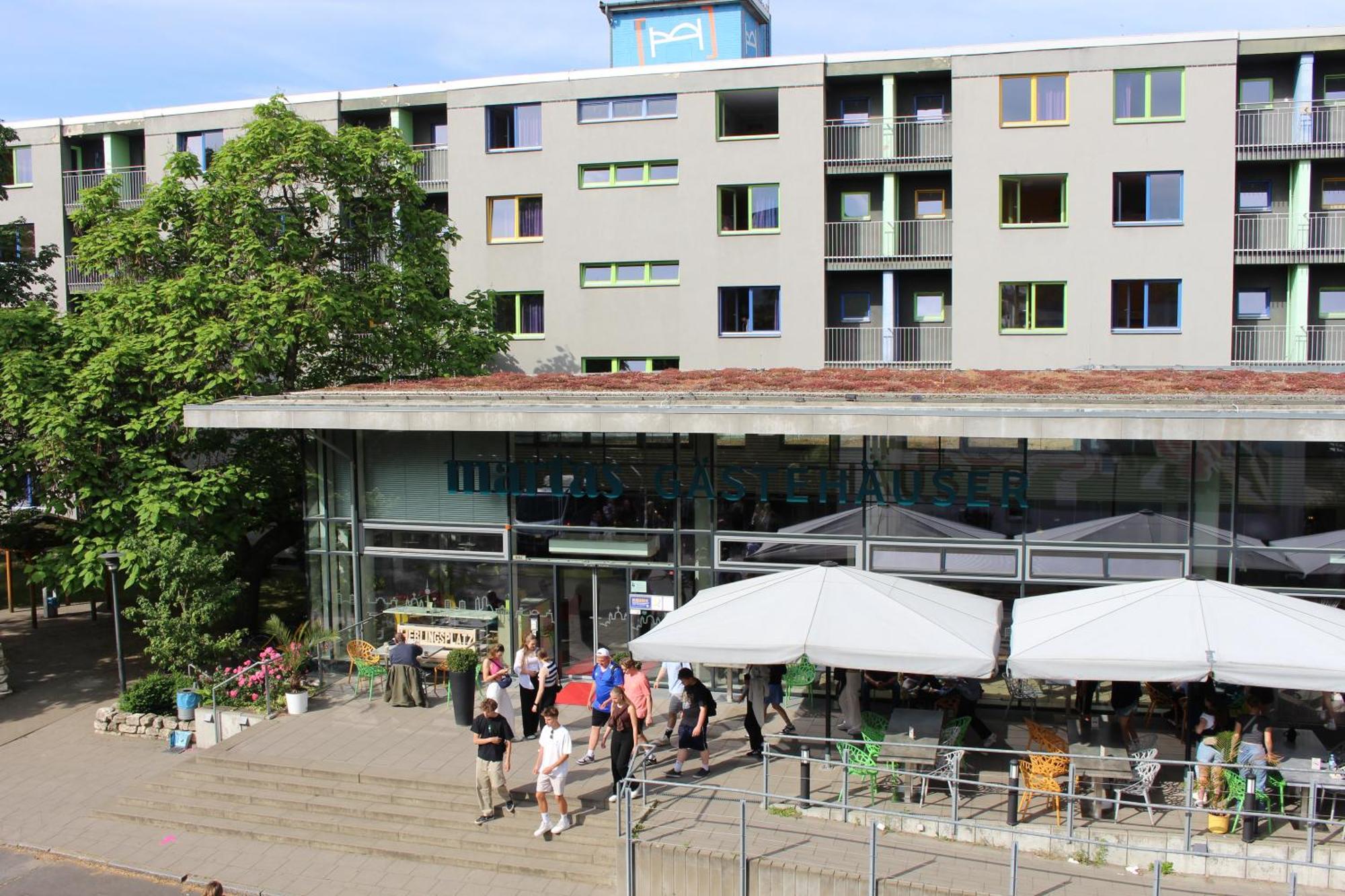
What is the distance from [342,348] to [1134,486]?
1529 centimetres

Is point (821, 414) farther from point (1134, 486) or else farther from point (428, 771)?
point (428, 771)

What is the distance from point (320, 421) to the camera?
1647 centimetres

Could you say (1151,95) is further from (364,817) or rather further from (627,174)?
(364,817)

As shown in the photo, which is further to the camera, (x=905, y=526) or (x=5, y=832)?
(x=905, y=526)

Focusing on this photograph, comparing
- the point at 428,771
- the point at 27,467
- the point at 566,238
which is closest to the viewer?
the point at 428,771

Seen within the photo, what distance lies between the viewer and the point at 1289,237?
2686 centimetres

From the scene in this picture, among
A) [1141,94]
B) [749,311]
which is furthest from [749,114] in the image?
[1141,94]

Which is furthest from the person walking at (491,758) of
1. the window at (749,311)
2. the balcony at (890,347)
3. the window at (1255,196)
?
the window at (1255,196)

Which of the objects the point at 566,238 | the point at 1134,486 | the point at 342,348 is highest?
the point at 566,238

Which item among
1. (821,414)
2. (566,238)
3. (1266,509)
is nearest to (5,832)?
(821,414)

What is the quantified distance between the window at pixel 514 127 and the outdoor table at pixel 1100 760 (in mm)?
23766

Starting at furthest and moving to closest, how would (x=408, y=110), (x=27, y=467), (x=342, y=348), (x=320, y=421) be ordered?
(x=408, y=110) → (x=342, y=348) → (x=27, y=467) → (x=320, y=421)

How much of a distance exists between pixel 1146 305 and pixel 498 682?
21115mm

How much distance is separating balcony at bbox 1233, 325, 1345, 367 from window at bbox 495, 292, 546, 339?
18.9 metres
